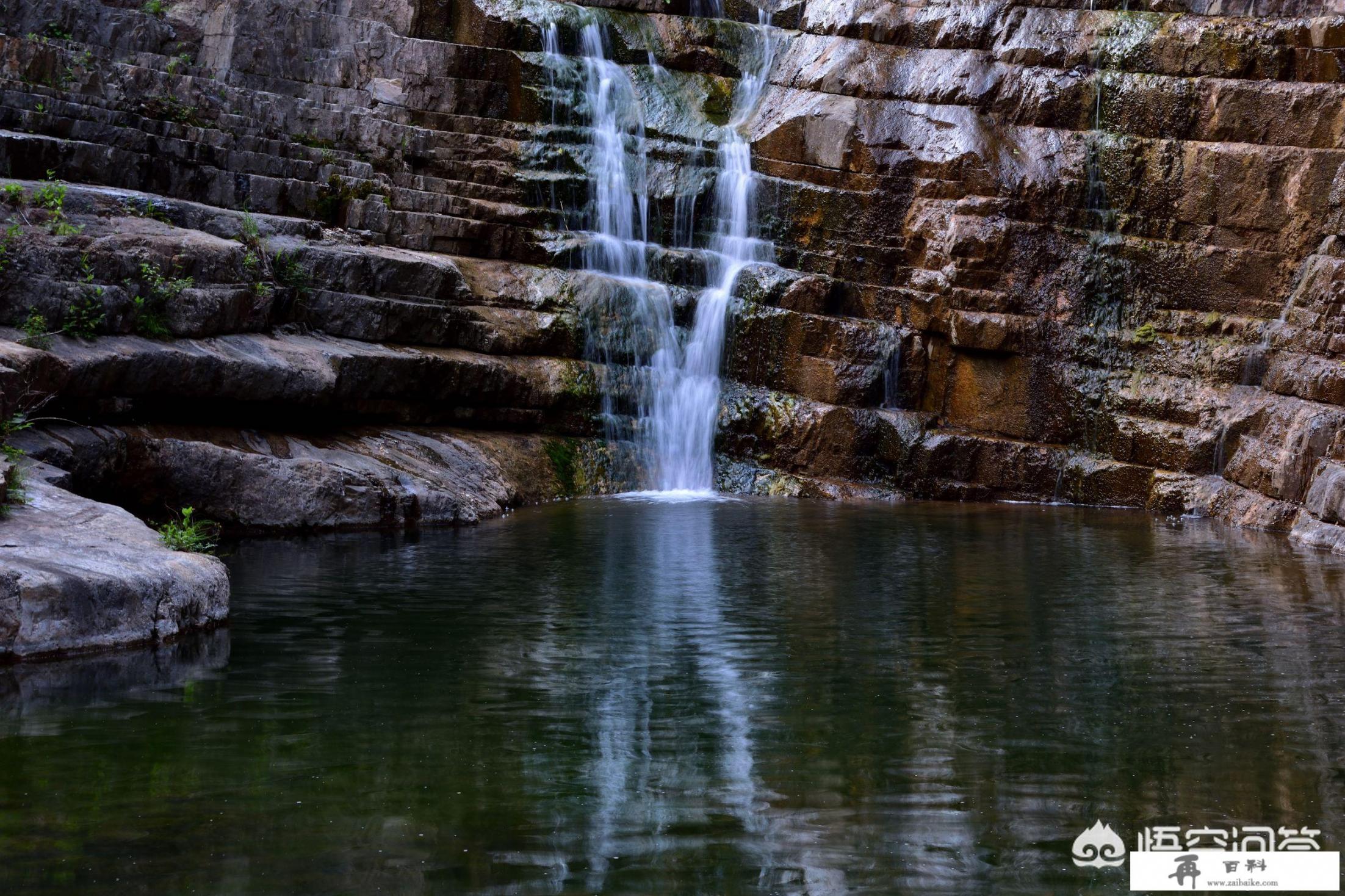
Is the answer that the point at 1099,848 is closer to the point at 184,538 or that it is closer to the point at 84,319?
the point at 184,538

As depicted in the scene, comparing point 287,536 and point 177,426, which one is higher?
point 177,426

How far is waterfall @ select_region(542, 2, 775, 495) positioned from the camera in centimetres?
2447

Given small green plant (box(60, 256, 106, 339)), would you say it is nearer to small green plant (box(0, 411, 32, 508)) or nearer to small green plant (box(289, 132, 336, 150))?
small green plant (box(0, 411, 32, 508))

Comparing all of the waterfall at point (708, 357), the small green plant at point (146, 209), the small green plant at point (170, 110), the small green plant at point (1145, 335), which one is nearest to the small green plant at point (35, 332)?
the small green plant at point (146, 209)

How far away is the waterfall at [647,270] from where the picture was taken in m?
24.5

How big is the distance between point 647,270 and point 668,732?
18.4 m

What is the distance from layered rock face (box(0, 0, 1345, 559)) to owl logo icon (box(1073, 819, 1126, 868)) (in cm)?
1303

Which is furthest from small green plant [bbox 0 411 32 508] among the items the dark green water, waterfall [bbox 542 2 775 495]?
waterfall [bbox 542 2 775 495]

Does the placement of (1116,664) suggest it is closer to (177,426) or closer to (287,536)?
(287,536)

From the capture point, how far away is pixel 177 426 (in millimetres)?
17547

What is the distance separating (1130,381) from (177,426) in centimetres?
1630

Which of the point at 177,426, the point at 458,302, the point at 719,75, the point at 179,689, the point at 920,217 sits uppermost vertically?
the point at 719,75

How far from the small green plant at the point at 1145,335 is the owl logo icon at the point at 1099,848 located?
19486 mm

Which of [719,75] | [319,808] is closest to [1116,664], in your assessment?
[319,808]
